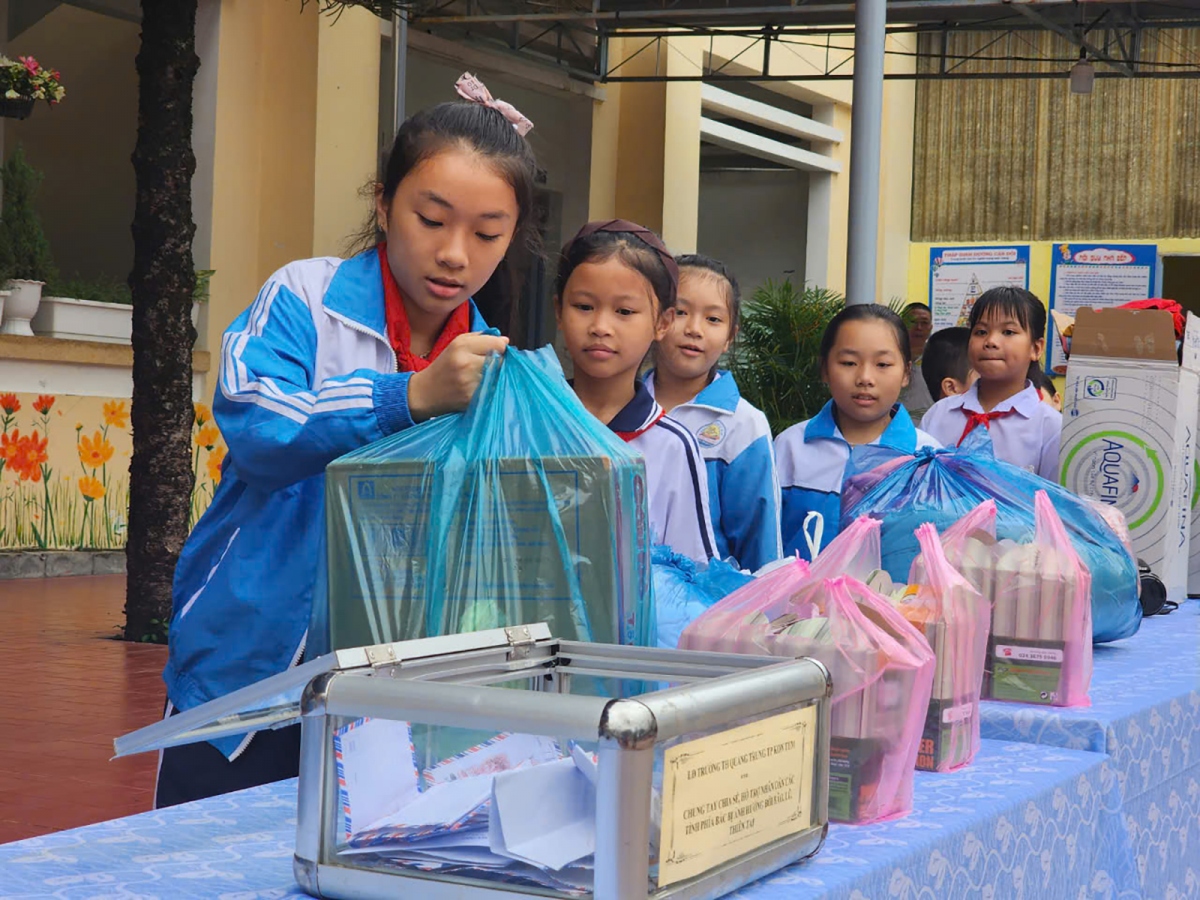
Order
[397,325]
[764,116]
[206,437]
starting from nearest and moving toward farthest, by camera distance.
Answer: [397,325], [206,437], [764,116]

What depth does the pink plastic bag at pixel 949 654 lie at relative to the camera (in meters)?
1.42

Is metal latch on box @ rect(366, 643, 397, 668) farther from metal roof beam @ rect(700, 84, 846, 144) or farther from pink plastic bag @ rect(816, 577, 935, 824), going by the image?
metal roof beam @ rect(700, 84, 846, 144)

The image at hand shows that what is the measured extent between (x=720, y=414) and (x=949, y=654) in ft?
3.76

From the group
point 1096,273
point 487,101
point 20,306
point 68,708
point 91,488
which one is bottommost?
point 68,708

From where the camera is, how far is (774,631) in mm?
1264

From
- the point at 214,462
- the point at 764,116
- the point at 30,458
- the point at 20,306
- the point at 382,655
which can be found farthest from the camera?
the point at 764,116

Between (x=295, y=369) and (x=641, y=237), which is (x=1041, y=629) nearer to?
(x=641, y=237)

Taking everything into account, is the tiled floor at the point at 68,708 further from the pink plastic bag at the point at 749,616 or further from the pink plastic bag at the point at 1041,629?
the pink plastic bag at the point at 749,616

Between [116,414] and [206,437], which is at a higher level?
[116,414]

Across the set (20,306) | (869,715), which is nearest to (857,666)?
(869,715)

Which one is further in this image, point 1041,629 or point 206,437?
point 206,437

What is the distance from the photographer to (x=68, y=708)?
529 centimetres

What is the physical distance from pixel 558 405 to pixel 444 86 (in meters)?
12.8

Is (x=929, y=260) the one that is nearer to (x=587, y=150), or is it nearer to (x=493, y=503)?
(x=587, y=150)
